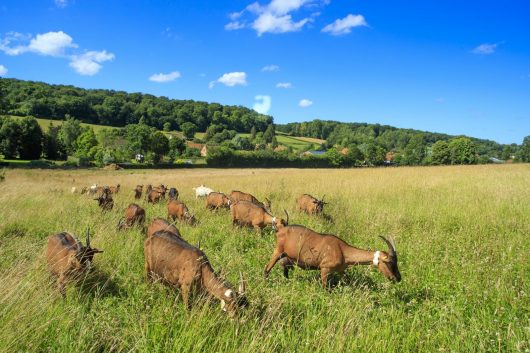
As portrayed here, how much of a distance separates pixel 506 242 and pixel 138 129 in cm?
6006

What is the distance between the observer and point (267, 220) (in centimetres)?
868

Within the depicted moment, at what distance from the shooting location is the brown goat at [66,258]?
15.4 ft

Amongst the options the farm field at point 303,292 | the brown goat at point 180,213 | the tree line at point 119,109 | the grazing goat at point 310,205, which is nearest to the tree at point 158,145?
the tree line at point 119,109

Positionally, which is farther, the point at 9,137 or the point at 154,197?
the point at 9,137

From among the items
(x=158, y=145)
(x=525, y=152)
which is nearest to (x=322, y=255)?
(x=158, y=145)

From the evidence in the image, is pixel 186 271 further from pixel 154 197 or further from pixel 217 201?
pixel 154 197

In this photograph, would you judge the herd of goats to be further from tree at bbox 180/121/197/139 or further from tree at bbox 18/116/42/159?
tree at bbox 180/121/197/139

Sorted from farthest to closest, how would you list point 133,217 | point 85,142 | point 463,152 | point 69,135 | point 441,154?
point 441,154, point 463,152, point 69,135, point 85,142, point 133,217

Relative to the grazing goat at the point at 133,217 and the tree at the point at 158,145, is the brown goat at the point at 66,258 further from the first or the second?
the tree at the point at 158,145

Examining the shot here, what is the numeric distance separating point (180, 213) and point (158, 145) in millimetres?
54072

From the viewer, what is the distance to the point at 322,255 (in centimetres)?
548

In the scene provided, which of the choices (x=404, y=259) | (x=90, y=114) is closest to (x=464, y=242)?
(x=404, y=259)

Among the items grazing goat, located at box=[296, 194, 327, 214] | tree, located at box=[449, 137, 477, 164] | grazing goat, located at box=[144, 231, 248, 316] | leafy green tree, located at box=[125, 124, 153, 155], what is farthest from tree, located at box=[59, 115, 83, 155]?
tree, located at box=[449, 137, 477, 164]

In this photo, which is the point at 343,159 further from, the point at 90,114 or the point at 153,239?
the point at 153,239
